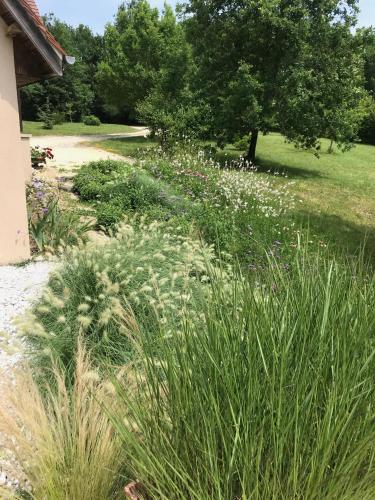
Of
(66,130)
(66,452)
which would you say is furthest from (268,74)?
(66,130)

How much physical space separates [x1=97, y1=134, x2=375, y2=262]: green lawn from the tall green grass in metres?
2.53

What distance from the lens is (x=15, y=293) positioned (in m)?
4.95

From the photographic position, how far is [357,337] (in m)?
1.82

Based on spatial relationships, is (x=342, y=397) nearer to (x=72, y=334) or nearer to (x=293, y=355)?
(x=293, y=355)

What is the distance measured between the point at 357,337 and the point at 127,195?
747cm

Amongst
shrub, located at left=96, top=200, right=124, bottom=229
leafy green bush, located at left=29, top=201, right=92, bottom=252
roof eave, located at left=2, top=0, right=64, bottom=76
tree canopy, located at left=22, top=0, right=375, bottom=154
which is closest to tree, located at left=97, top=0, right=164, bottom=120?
tree canopy, located at left=22, top=0, right=375, bottom=154

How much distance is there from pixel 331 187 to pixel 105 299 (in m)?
13.5

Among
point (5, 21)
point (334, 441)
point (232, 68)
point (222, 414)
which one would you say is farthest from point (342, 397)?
point (232, 68)

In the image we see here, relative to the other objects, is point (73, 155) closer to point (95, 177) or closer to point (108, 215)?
point (95, 177)

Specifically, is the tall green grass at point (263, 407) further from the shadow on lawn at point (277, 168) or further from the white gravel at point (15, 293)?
the shadow on lawn at point (277, 168)

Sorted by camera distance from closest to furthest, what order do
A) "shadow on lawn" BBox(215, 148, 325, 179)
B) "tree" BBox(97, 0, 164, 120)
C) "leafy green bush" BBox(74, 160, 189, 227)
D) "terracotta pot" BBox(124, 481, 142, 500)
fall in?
"terracotta pot" BBox(124, 481, 142, 500)
"leafy green bush" BBox(74, 160, 189, 227)
"shadow on lawn" BBox(215, 148, 325, 179)
"tree" BBox(97, 0, 164, 120)

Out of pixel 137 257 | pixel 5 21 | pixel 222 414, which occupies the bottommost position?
pixel 137 257

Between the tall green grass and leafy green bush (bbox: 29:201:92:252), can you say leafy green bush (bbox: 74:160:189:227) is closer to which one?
leafy green bush (bbox: 29:201:92:252)

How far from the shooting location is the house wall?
208 inches
